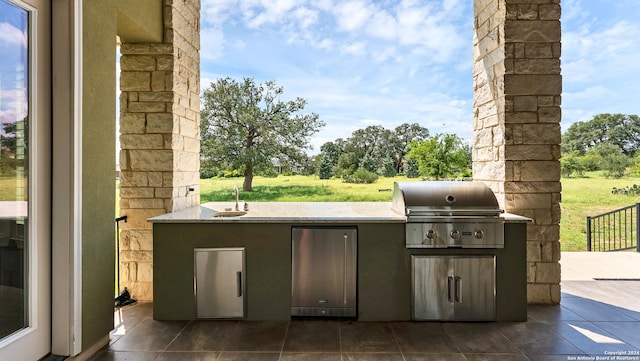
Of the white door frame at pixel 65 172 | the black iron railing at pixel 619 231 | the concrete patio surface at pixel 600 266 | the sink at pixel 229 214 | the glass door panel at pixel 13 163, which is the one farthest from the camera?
the black iron railing at pixel 619 231

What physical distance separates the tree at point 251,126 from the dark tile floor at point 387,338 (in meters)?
1.92

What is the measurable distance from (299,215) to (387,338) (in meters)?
1.16

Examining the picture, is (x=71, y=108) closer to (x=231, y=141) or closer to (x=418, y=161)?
(x=231, y=141)

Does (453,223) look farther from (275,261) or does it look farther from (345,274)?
(275,261)

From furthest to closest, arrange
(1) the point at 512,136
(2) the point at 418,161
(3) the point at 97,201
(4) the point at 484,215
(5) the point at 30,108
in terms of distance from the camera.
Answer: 1. (2) the point at 418,161
2. (1) the point at 512,136
3. (4) the point at 484,215
4. (3) the point at 97,201
5. (5) the point at 30,108

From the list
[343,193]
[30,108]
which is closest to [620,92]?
[343,193]

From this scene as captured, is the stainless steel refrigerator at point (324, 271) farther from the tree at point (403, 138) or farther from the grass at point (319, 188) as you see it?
the tree at point (403, 138)

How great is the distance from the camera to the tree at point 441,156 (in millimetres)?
3898

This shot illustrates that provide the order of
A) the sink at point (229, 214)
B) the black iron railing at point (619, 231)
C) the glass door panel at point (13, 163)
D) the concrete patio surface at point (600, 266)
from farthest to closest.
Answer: the black iron railing at point (619, 231) → the concrete patio surface at point (600, 266) → the sink at point (229, 214) → the glass door panel at point (13, 163)

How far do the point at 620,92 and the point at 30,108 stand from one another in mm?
6298

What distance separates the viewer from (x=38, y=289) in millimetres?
1951

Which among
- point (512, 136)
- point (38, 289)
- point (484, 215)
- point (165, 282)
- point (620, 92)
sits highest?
point (620, 92)

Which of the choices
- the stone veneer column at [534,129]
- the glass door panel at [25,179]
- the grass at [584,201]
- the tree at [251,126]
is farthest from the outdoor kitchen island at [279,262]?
the grass at [584,201]

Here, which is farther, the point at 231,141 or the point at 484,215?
the point at 231,141
